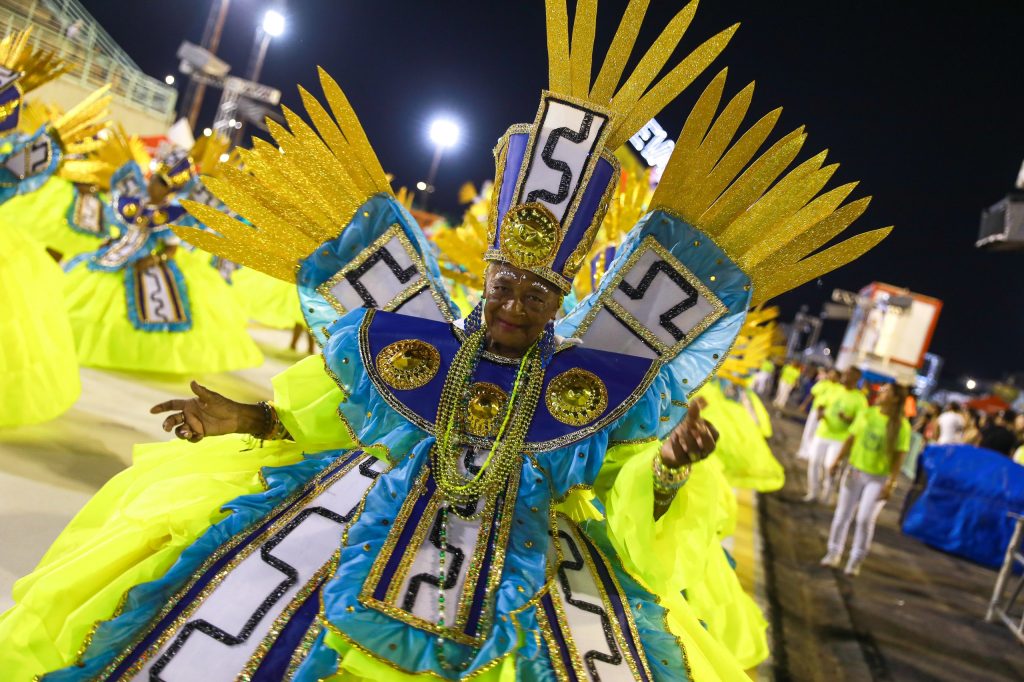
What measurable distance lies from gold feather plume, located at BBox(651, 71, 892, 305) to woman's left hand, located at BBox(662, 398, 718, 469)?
0.45 m

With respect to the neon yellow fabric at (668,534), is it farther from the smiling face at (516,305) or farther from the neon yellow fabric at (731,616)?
the neon yellow fabric at (731,616)

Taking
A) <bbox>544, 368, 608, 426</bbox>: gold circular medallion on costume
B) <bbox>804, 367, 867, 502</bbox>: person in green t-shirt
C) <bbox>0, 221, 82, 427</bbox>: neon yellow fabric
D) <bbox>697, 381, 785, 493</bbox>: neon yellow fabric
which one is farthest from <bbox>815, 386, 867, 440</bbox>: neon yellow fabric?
<bbox>0, 221, 82, 427</bbox>: neon yellow fabric

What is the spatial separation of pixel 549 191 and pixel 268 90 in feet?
45.4

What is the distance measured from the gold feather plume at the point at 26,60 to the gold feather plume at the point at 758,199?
151 inches

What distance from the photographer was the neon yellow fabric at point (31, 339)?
3984 millimetres

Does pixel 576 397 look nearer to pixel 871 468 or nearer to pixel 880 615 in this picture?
pixel 880 615

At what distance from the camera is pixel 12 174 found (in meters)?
4.64

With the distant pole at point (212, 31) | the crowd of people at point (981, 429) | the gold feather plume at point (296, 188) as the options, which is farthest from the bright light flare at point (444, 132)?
the gold feather plume at point (296, 188)

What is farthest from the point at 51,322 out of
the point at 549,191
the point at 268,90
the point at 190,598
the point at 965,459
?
the point at 268,90

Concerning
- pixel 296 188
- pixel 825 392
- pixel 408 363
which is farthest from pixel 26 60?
pixel 825 392

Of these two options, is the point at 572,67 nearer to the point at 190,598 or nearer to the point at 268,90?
the point at 190,598

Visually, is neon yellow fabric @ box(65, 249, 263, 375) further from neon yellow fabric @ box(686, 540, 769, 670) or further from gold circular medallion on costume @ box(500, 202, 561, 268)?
gold circular medallion on costume @ box(500, 202, 561, 268)

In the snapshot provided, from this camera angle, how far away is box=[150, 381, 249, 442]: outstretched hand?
195 cm

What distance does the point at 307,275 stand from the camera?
2236 mm
